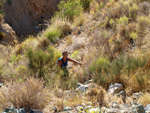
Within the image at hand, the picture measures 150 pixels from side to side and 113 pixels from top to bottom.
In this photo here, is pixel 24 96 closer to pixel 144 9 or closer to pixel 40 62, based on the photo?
pixel 40 62

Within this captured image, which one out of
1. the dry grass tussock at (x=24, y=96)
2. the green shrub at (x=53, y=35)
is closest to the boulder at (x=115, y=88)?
the dry grass tussock at (x=24, y=96)

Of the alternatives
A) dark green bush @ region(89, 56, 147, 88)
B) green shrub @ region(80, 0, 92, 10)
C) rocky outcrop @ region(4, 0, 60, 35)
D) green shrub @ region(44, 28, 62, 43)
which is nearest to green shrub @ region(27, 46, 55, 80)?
dark green bush @ region(89, 56, 147, 88)

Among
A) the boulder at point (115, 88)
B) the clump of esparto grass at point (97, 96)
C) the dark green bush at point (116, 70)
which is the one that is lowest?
the clump of esparto grass at point (97, 96)

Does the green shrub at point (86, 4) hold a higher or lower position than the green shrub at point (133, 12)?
higher

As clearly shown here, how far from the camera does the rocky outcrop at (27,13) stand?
18.7 meters

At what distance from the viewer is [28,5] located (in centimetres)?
2027

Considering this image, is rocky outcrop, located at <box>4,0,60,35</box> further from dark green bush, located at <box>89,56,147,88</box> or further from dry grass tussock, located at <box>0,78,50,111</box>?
dry grass tussock, located at <box>0,78,50,111</box>

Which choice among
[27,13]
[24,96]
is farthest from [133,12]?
[27,13]

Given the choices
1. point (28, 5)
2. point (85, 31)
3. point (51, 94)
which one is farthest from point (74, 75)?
point (28, 5)

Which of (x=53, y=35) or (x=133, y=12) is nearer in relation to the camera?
(x=133, y=12)

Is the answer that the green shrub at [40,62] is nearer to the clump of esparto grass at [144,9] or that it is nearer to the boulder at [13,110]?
the boulder at [13,110]

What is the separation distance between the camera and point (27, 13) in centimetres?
2014

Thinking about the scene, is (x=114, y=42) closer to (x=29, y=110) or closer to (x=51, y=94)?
(x=51, y=94)

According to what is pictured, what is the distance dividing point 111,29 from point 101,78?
4277 millimetres
